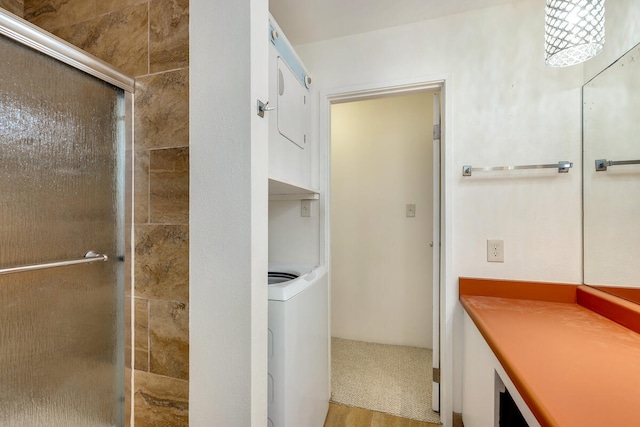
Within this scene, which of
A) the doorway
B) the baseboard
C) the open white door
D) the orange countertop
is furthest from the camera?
the doorway

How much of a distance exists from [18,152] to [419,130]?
2.53 metres

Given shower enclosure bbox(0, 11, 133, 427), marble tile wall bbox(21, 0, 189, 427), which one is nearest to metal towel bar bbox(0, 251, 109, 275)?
shower enclosure bbox(0, 11, 133, 427)

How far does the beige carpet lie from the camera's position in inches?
68.5

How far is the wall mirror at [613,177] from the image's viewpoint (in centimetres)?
107

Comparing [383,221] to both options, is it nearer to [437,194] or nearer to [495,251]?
[437,194]

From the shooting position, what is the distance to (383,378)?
79.9 inches

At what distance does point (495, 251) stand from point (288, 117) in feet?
4.44

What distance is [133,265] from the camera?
0.95m

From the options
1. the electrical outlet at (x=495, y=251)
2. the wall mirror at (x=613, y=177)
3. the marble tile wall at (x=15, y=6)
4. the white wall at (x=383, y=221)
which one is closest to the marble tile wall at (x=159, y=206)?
the marble tile wall at (x=15, y=6)

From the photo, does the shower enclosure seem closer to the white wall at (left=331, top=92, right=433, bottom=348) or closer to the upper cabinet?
the upper cabinet

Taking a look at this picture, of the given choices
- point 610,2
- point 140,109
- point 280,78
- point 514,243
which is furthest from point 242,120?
point 610,2

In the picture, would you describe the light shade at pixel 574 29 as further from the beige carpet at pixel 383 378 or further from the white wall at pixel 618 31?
the beige carpet at pixel 383 378

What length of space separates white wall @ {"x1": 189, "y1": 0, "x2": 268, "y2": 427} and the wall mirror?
4.87ft

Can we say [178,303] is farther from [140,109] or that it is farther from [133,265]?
[140,109]
